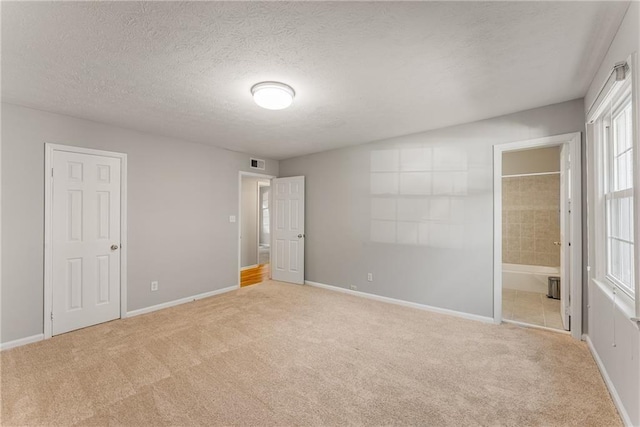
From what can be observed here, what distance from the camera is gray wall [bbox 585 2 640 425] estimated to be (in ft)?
5.07

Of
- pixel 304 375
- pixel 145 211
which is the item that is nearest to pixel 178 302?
pixel 145 211

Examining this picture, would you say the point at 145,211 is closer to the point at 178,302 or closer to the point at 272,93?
the point at 178,302

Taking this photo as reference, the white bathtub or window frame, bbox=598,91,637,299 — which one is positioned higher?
window frame, bbox=598,91,637,299

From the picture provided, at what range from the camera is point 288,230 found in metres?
5.40

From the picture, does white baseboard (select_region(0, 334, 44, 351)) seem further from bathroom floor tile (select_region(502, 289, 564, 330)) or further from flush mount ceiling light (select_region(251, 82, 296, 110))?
bathroom floor tile (select_region(502, 289, 564, 330))

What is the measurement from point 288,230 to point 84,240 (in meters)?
3.06

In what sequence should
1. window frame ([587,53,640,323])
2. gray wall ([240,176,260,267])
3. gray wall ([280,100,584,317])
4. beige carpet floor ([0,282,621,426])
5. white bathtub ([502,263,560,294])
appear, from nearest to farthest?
window frame ([587,53,640,323]) → beige carpet floor ([0,282,621,426]) → gray wall ([280,100,584,317]) → white bathtub ([502,263,560,294]) → gray wall ([240,176,260,267])

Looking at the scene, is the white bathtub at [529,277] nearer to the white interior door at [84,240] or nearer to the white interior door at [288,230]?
the white interior door at [288,230]

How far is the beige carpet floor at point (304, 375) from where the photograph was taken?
A: 1800 millimetres

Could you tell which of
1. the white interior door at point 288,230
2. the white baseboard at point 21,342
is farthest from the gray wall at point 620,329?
the white baseboard at point 21,342

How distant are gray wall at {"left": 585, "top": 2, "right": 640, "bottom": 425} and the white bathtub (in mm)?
2291

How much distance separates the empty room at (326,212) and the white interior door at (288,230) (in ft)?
1.72

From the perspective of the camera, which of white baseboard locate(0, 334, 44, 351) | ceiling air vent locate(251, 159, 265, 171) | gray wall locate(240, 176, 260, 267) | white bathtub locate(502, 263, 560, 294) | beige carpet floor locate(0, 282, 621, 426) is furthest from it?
gray wall locate(240, 176, 260, 267)

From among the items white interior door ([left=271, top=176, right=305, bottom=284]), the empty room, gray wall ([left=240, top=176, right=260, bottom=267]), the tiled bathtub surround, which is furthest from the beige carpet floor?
gray wall ([left=240, top=176, right=260, bottom=267])
